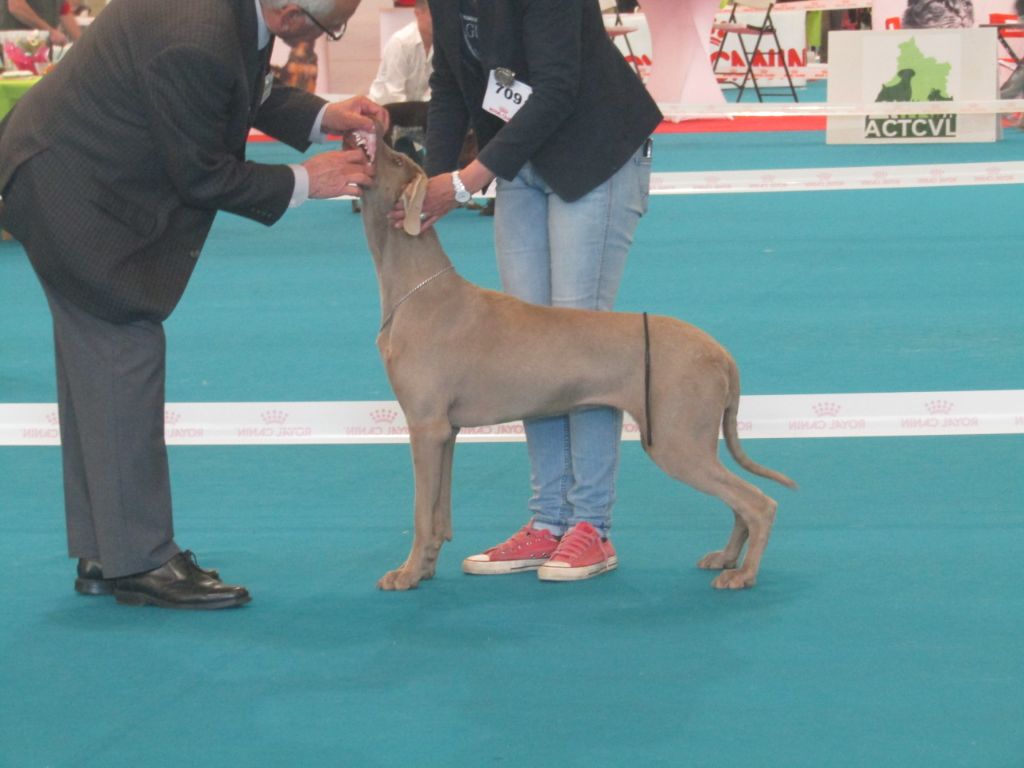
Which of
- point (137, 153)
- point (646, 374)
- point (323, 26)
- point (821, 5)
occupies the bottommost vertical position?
point (646, 374)

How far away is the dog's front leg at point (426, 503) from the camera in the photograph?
3.49 meters

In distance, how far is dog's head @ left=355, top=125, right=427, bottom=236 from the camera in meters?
3.40

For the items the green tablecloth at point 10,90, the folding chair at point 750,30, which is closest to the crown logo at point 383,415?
the green tablecloth at point 10,90

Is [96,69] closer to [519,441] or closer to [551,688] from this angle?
[551,688]

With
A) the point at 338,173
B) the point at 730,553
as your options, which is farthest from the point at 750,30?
the point at 338,173

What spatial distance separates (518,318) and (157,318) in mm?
859

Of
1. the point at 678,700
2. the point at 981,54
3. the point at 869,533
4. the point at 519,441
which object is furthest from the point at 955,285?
the point at 981,54

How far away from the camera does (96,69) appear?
3223 millimetres

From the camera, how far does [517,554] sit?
12.3 feet

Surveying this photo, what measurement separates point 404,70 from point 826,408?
21.3 ft

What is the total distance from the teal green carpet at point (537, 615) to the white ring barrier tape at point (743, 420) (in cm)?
9

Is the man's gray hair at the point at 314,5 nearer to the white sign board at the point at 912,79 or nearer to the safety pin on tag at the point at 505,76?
the safety pin on tag at the point at 505,76

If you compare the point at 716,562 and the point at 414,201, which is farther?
the point at 716,562

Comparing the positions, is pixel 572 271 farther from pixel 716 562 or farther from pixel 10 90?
pixel 10 90
